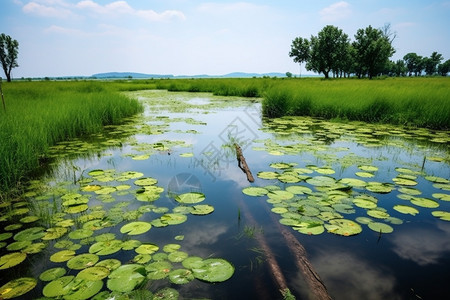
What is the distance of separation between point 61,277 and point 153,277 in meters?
0.63

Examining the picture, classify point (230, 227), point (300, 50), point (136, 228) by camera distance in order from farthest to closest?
point (300, 50)
point (230, 227)
point (136, 228)

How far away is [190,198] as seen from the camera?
292cm

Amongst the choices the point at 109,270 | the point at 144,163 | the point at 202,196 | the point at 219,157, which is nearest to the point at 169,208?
the point at 202,196

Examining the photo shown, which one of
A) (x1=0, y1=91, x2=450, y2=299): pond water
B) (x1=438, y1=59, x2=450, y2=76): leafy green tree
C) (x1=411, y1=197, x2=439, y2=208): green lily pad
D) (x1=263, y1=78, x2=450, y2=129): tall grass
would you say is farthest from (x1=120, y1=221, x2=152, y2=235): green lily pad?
(x1=438, y1=59, x2=450, y2=76): leafy green tree

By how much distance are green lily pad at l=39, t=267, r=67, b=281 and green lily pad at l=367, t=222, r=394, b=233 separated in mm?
2622

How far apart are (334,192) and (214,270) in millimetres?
1880

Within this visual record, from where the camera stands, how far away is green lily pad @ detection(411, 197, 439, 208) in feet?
8.76

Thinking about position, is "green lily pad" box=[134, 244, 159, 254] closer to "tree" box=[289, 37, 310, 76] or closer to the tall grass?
the tall grass

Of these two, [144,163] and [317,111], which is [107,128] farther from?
[317,111]

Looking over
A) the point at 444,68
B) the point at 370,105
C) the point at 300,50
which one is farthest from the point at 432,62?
the point at 370,105

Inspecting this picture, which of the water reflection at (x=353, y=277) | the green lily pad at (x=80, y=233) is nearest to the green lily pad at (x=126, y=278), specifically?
the green lily pad at (x=80, y=233)

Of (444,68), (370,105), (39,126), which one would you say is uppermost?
(444,68)

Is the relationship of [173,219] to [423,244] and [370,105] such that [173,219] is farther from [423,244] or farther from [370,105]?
[370,105]

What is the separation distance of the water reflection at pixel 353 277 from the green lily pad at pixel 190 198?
145 cm
